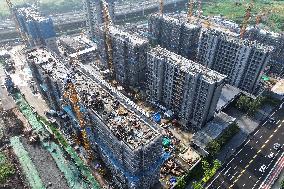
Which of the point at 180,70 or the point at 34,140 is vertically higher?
the point at 180,70

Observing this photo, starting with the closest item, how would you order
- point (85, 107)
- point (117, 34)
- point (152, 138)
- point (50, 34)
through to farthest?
point (152, 138), point (85, 107), point (117, 34), point (50, 34)

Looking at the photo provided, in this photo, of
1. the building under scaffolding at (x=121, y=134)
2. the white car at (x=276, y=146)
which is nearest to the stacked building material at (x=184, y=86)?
the white car at (x=276, y=146)

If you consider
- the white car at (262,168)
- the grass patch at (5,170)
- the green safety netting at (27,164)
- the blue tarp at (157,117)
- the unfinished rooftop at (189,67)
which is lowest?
the white car at (262,168)

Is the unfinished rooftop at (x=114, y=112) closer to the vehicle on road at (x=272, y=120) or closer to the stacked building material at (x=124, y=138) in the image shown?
the stacked building material at (x=124, y=138)

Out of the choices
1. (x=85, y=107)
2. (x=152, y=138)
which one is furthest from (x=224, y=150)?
(x=85, y=107)

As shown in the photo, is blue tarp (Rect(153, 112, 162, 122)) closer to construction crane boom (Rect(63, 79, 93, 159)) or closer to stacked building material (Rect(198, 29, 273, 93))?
construction crane boom (Rect(63, 79, 93, 159))

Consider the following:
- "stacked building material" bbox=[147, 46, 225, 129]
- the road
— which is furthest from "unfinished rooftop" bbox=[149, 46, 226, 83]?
the road

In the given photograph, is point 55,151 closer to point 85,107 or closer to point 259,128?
point 85,107
